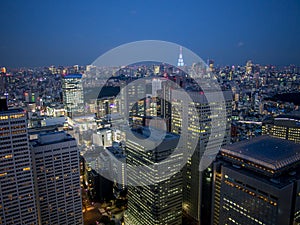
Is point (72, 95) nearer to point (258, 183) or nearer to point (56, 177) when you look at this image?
point (56, 177)

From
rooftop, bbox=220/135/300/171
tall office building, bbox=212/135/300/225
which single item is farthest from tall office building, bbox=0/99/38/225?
rooftop, bbox=220/135/300/171

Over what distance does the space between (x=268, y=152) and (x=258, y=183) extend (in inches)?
42.7

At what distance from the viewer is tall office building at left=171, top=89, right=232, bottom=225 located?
7.23m

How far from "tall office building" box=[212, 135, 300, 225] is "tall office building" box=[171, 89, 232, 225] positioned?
1.11 m

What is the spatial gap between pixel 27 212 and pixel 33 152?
4.56 ft

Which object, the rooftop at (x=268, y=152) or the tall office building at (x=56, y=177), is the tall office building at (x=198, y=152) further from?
the tall office building at (x=56, y=177)

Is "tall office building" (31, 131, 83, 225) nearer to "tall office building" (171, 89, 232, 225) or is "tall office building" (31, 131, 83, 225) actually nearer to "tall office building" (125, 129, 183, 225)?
"tall office building" (125, 129, 183, 225)

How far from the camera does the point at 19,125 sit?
203 inches

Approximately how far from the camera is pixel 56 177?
6.29 meters

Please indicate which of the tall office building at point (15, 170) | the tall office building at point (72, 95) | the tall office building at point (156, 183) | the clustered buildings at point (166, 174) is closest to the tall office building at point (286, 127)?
the clustered buildings at point (166, 174)

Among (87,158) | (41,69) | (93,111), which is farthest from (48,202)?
(41,69)

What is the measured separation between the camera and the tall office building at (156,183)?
599 cm

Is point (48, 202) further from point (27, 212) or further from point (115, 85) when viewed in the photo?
point (115, 85)

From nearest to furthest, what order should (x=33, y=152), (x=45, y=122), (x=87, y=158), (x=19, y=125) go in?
1. (x=19, y=125)
2. (x=33, y=152)
3. (x=87, y=158)
4. (x=45, y=122)
